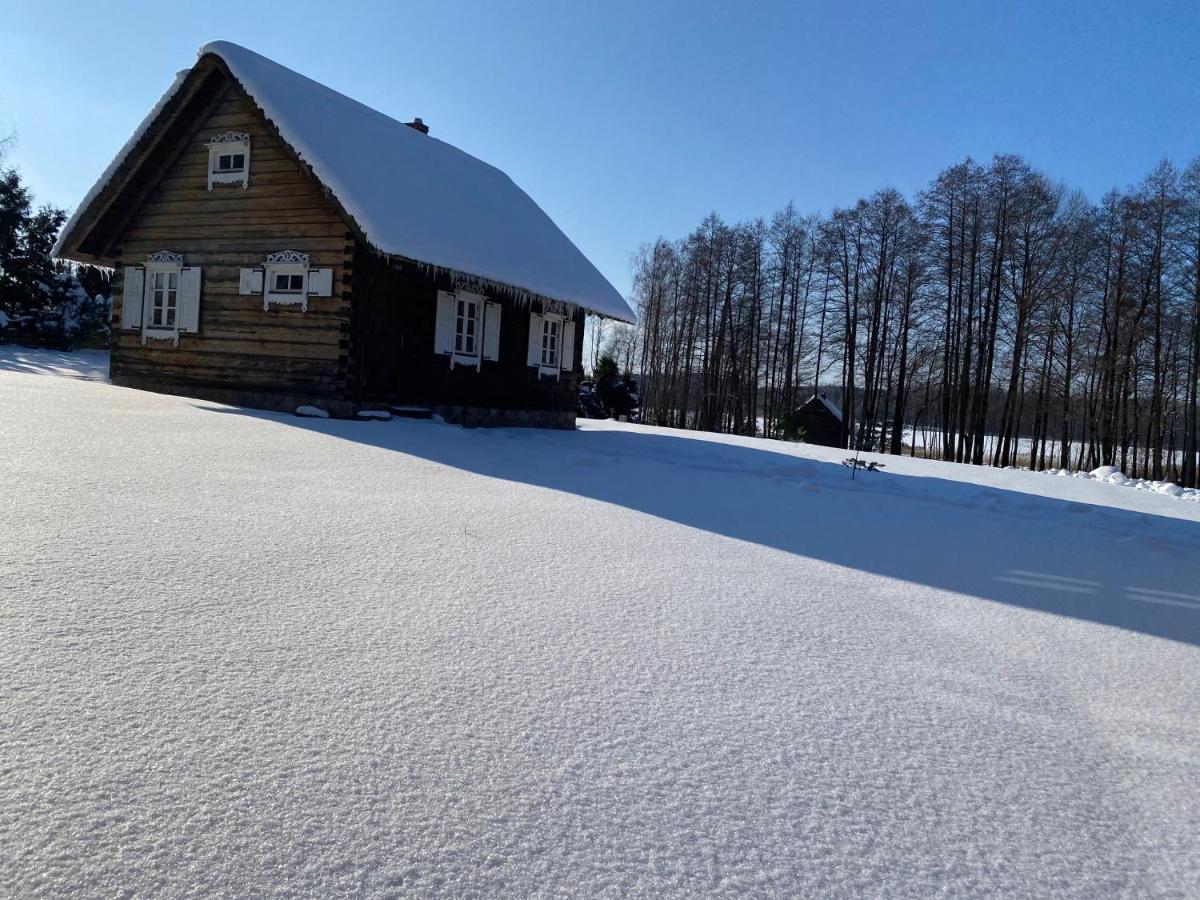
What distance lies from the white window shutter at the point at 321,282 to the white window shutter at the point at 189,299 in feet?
8.09

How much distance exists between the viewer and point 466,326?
13.1 m

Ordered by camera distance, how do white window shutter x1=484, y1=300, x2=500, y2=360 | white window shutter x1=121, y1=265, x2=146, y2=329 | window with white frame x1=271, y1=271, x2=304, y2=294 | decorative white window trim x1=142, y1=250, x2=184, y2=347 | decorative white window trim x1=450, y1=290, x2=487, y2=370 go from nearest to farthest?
window with white frame x1=271, y1=271, x2=304, y2=294, decorative white window trim x1=142, y1=250, x2=184, y2=347, white window shutter x1=121, y1=265, x2=146, y2=329, decorative white window trim x1=450, y1=290, x2=487, y2=370, white window shutter x1=484, y1=300, x2=500, y2=360

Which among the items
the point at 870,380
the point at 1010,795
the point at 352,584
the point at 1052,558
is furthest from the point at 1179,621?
the point at 870,380

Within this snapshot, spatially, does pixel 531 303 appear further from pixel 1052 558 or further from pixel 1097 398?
pixel 1097 398

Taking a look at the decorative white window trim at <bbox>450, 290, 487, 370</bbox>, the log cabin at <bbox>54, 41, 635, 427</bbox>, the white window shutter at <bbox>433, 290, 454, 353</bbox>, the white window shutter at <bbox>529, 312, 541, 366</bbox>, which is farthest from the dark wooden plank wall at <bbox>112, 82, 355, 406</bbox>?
the white window shutter at <bbox>529, 312, 541, 366</bbox>

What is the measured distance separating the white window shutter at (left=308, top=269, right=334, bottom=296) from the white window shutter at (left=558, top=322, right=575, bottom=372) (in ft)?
17.6

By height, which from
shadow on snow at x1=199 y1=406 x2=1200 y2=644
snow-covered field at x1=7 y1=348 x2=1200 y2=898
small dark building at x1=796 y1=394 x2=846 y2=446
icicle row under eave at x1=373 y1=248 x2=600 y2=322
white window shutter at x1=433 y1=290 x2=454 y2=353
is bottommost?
snow-covered field at x1=7 y1=348 x2=1200 y2=898

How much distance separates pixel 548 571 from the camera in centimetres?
333

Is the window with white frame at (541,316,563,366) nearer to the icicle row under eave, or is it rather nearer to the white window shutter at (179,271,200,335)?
the icicle row under eave

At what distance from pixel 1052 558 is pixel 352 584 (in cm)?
455

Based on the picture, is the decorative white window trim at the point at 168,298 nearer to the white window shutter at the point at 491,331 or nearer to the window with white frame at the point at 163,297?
the window with white frame at the point at 163,297

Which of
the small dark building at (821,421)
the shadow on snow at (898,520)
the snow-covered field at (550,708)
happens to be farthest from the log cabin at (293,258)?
the small dark building at (821,421)

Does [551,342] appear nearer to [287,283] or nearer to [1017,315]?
[287,283]

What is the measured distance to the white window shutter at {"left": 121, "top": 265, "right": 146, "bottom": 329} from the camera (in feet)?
41.7
